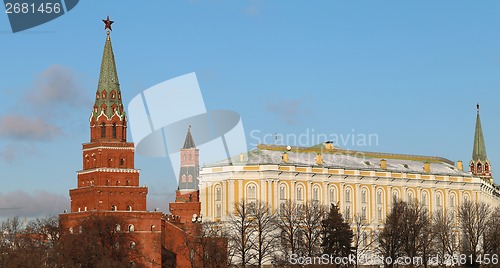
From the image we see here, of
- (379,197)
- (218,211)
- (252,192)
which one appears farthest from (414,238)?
(379,197)

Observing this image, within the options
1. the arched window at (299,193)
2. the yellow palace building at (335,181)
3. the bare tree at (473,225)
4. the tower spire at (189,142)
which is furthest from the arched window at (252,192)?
the tower spire at (189,142)

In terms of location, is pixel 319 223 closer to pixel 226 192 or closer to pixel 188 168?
pixel 226 192

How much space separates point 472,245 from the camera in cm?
14012

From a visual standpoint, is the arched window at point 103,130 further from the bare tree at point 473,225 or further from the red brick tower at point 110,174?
the bare tree at point 473,225

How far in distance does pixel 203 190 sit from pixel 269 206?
401 inches

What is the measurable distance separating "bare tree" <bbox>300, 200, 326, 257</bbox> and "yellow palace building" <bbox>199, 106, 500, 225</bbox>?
5.24m

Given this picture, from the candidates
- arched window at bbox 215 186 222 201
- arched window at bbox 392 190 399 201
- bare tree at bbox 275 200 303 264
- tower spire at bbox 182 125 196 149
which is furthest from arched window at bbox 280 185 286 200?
tower spire at bbox 182 125 196 149

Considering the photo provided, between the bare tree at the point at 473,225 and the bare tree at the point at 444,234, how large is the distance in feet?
4.85

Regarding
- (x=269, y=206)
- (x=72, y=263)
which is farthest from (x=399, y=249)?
(x=72, y=263)

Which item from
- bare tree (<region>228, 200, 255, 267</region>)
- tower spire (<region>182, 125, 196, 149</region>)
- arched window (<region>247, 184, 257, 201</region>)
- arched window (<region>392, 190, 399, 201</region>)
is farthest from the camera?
tower spire (<region>182, 125, 196, 149</region>)

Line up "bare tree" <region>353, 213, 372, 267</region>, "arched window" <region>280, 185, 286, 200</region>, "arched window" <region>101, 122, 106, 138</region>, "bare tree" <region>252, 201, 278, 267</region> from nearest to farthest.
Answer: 1. "arched window" <region>101, 122, 106, 138</region>
2. "bare tree" <region>252, 201, 278, 267</region>
3. "bare tree" <region>353, 213, 372, 267</region>
4. "arched window" <region>280, 185, 286, 200</region>

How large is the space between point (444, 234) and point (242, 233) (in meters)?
27.7

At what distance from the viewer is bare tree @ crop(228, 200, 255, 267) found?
122794mm

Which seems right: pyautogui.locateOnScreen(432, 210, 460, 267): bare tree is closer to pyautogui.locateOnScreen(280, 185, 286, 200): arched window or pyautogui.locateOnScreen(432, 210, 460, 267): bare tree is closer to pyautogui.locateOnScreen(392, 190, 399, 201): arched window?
pyautogui.locateOnScreen(392, 190, 399, 201): arched window
